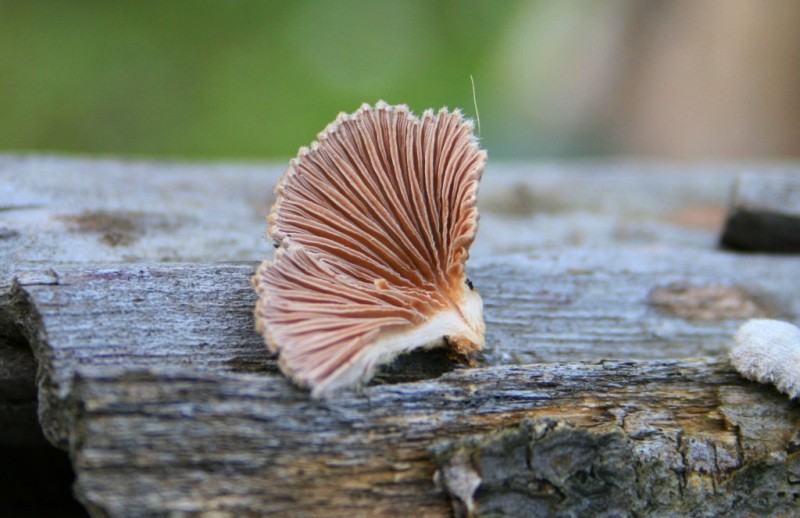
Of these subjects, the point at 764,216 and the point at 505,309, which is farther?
the point at 764,216

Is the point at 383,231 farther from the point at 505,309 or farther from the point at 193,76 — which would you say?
the point at 193,76

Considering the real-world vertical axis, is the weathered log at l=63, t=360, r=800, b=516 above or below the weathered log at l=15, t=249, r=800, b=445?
below

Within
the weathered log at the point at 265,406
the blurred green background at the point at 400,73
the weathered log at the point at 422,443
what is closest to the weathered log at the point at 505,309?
the weathered log at the point at 265,406

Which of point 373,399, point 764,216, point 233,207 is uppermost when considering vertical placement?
point 233,207

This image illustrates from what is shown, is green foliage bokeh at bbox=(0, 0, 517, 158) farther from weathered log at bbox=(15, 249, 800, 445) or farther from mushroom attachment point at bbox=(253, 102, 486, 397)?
mushroom attachment point at bbox=(253, 102, 486, 397)

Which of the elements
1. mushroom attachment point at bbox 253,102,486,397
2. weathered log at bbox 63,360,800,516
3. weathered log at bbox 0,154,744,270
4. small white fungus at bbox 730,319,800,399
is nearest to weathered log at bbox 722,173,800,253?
weathered log at bbox 0,154,744,270

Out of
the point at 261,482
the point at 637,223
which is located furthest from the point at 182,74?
the point at 261,482

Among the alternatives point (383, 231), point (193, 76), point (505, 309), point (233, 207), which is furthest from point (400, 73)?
point (383, 231)
